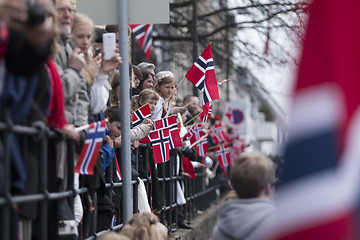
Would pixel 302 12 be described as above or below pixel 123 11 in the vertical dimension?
above

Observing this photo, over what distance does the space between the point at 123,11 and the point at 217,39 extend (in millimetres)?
17543

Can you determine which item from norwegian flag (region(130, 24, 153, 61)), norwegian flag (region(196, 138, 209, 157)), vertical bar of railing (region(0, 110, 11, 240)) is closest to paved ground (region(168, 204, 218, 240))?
norwegian flag (region(196, 138, 209, 157))

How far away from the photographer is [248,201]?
15.7ft

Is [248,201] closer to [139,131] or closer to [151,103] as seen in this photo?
[139,131]

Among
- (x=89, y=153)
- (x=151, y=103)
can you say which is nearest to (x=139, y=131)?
(x=151, y=103)

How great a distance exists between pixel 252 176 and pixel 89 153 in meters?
1.33

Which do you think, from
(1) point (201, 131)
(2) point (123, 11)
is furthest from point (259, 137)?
(2) point (123, 11)

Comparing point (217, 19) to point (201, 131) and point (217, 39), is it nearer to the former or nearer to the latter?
point (217, 39)

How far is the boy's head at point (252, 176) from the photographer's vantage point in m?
4.79

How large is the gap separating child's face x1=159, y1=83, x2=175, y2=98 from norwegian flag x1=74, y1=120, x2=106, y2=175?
4.72 metres

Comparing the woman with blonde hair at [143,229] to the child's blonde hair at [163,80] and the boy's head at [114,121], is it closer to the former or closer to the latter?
the boy's head at [114,121]

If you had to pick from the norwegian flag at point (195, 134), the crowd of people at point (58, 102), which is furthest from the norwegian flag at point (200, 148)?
the crowd of people at point (58, 102)

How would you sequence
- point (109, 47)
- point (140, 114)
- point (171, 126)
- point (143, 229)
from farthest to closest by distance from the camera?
point (171, 126), point (140, 114), point (109, 47), point (143, 229)

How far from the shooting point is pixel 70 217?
5469 mm
